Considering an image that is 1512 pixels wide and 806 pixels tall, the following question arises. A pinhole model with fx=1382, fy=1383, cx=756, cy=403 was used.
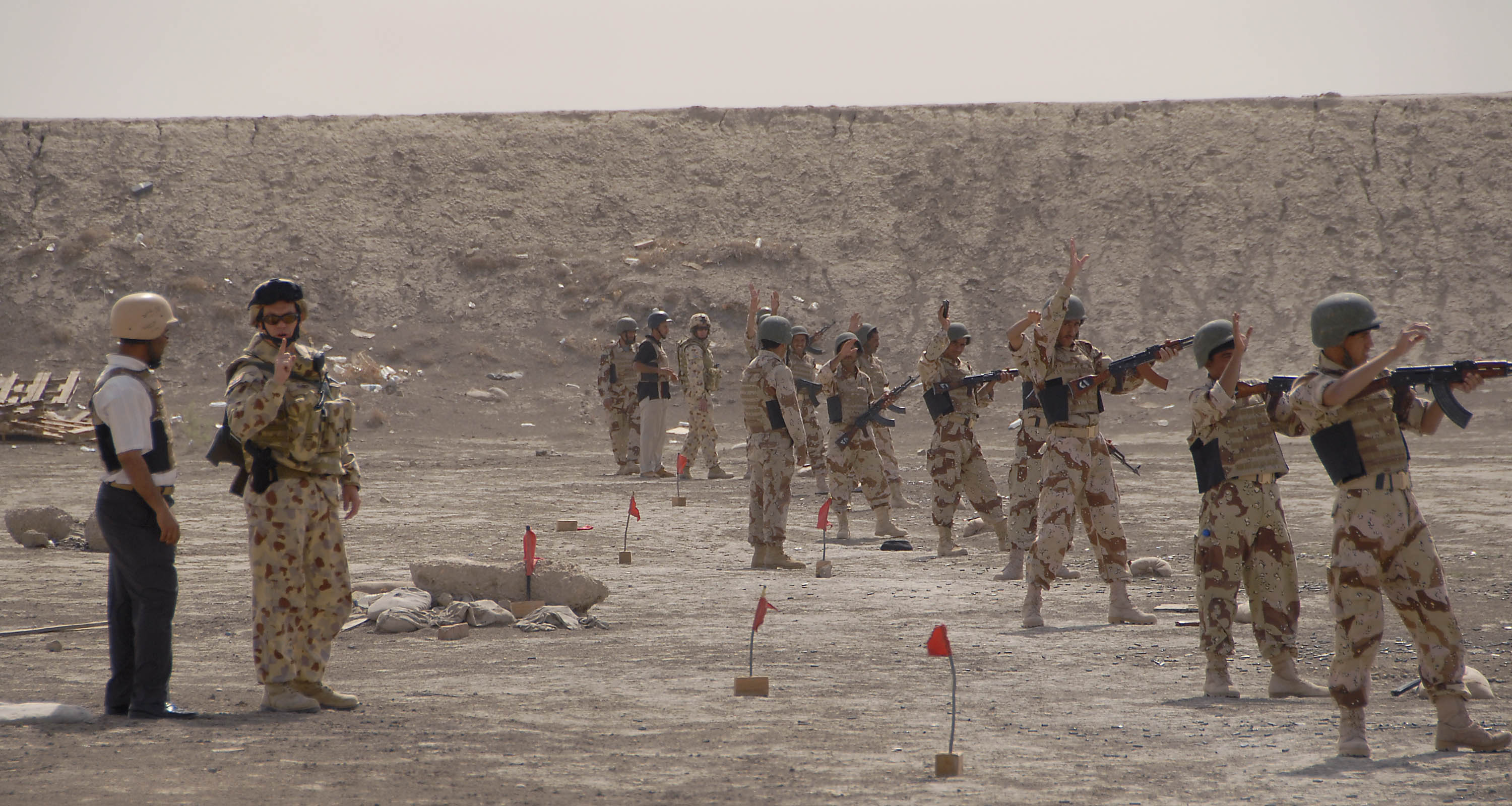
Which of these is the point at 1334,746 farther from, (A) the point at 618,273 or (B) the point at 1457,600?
(A) the point at 618,273

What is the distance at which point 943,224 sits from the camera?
41875 mm

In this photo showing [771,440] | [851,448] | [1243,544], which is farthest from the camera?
[851,448]

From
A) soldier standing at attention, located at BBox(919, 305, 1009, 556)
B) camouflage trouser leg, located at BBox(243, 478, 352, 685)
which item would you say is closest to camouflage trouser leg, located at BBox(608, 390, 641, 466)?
soldier standing at attention, located at BBox(919, 305, 1009, 556)

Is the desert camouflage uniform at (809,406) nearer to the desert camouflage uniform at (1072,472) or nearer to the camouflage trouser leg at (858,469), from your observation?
the camouflage trouser leg at (858,469)

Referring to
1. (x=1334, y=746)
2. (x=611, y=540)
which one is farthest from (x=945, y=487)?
(x=1334, y=746)

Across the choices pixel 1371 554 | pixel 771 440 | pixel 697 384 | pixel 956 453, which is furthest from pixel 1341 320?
pixel 697 384

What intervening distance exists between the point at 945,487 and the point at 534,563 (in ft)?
14.1

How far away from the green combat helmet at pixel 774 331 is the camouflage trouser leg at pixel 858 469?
2353 mm

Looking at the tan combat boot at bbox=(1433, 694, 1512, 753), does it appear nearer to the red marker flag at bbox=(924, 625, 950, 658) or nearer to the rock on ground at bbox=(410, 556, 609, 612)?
the red marker flag at bbox=(924, 625, 950, 658)

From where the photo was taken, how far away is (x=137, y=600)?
20.1 ft

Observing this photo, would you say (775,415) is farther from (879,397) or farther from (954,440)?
(879,397)

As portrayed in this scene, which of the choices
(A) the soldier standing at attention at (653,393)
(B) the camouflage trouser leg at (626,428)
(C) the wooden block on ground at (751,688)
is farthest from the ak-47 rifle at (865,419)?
(B) the camouflage trouser leg at (626,428)

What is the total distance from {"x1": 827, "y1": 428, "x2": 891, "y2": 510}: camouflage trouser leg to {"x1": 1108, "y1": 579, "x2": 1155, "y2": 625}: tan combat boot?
195 inches

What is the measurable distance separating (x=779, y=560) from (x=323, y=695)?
5989mm
